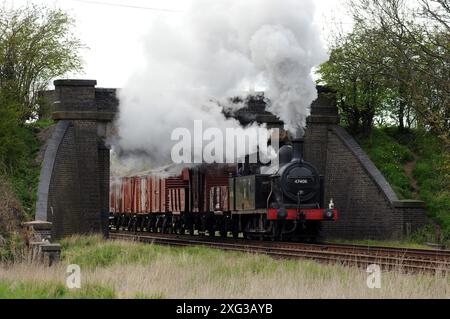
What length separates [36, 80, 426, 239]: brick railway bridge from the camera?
28.6 meters

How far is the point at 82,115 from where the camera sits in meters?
30.2

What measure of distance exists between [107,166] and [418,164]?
36.0 feet

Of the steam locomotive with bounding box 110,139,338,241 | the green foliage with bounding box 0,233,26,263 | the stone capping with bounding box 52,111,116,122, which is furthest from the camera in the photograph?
the stone capping with bounding box 52,111,116,122

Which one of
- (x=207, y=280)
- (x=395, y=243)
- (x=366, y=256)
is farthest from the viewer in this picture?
(x=395, y=243)

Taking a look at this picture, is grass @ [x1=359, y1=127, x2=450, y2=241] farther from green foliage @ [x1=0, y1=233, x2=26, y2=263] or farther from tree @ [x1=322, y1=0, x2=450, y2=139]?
green foliage @ [x1=0, y1=233, x2=26, y2=263]

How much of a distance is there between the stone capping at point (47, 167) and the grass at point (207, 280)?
17.5ft

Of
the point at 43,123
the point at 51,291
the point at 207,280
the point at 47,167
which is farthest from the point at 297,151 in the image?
the point at 51,291

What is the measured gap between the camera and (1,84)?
3148cm

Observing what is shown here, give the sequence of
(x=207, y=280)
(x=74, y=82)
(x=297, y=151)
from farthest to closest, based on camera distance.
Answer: (x=74, y=82)
(x=297, y=151)
(x=207, y=280)

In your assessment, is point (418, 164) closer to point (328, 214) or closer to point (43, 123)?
point (328, 214)

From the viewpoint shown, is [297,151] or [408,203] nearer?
[297,151]

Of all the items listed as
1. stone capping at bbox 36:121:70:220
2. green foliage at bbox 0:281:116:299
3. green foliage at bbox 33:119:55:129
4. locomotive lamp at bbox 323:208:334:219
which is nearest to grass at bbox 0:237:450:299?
green foliage at bbox 0:281:116:299

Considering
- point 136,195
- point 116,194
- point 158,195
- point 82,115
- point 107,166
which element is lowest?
point 158,195
